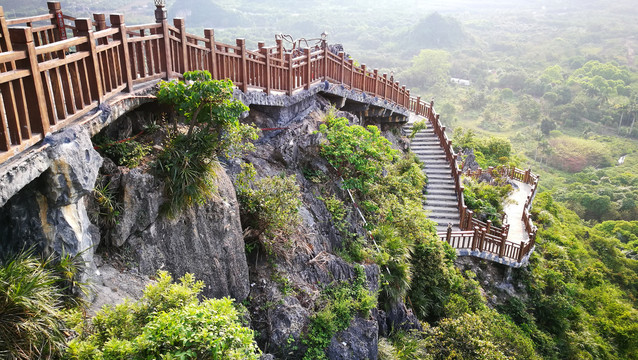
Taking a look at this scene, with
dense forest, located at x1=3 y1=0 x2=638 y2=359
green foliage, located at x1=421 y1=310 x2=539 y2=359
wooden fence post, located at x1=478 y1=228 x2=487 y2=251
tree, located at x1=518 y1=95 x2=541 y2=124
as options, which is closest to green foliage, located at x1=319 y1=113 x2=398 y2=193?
dense forest, located at x1=3 y1=0 x2=638 y2=359

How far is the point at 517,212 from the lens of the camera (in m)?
17.0

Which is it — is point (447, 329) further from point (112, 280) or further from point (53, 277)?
point (53, 277)

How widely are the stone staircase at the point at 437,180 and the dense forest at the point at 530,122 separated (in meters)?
2.27

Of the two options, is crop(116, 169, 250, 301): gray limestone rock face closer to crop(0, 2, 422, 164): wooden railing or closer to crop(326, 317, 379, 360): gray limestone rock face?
crop(0, 2, 422, 164): wooden railing

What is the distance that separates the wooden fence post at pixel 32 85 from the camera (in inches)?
150

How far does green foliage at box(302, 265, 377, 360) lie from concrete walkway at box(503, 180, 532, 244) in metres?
7.80

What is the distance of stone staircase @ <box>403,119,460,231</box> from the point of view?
14.6 metres

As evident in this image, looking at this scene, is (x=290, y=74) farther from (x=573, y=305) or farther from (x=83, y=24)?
(x=573, y=305)

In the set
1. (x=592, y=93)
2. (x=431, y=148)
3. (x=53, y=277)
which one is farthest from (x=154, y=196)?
(x=592, y=93)

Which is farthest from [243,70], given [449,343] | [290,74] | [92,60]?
[449,343]

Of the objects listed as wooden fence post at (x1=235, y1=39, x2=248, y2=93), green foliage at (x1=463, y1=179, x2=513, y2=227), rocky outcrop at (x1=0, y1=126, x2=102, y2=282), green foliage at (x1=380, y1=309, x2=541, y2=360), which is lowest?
green foliage at (x1=463, y1=179, x2=513, y2=227)

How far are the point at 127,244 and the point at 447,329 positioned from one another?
640 cm

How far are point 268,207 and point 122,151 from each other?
242 cm

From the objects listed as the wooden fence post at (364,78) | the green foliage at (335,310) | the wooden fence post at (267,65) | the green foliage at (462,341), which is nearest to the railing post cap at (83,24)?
the wooden fence post at (267,65)
